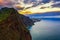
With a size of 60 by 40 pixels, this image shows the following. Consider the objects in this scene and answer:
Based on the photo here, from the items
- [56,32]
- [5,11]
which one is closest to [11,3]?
[5,11]

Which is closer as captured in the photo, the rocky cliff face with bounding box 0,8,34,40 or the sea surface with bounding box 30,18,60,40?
the rocky cliff face with bounding box 0,8,34,40

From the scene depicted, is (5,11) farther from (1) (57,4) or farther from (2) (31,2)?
(1) (57,4)

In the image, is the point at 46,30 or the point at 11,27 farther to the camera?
the point at 46,30

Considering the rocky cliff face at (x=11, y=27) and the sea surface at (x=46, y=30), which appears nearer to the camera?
the rocky cliff face at (x=11, y=27)

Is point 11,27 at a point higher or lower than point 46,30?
higher
